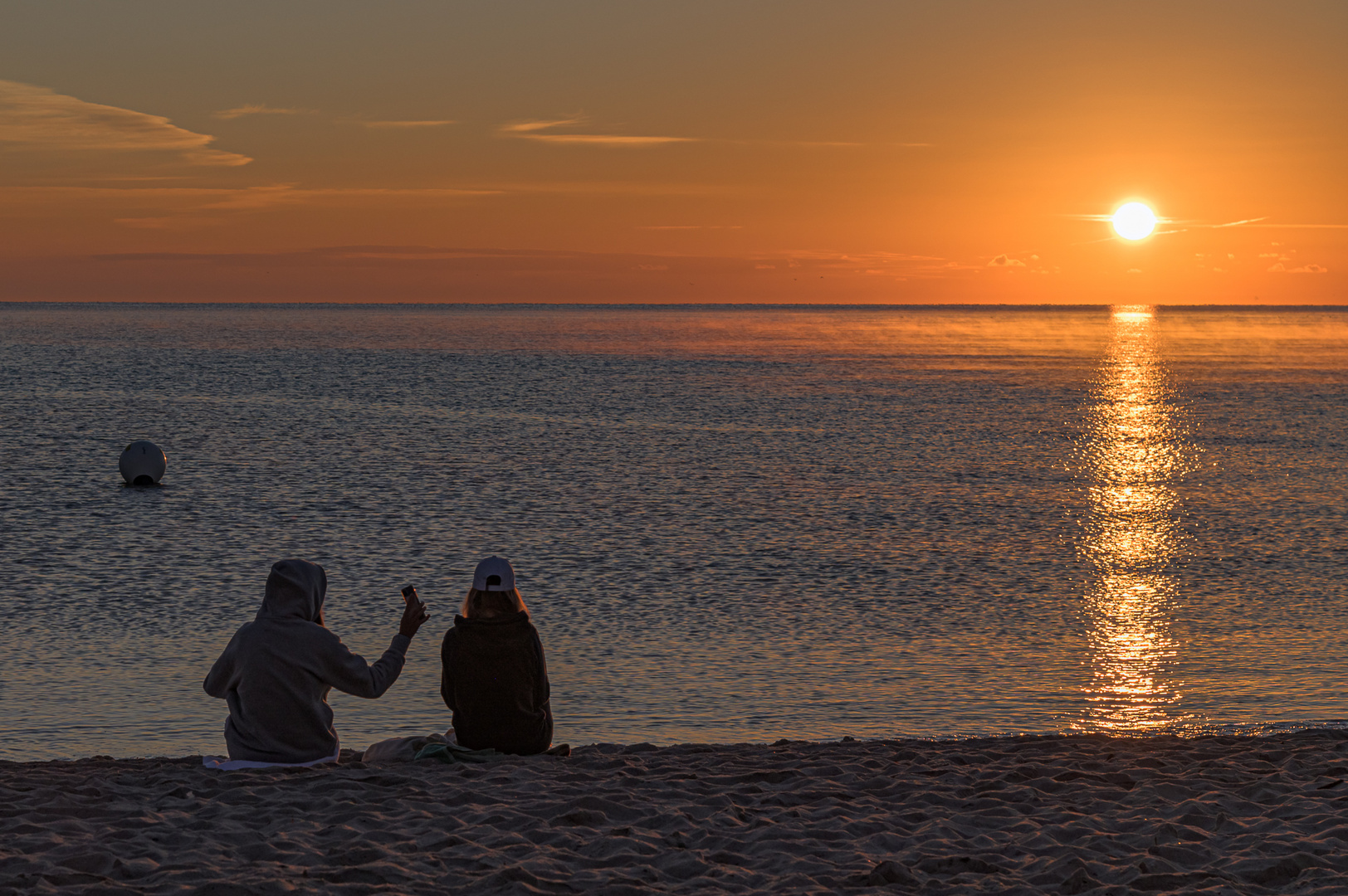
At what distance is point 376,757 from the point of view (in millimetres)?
8133

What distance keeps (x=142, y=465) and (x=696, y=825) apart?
73.0 ft

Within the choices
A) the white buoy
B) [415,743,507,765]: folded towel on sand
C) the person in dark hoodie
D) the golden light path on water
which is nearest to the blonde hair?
the person in dark hoodie

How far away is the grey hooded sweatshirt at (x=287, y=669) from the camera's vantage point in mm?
7348

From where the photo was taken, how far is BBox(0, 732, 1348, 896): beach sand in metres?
6.02

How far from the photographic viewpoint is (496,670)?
26.0 feet

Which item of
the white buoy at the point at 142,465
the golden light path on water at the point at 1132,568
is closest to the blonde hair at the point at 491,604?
the golden light path on water at the point at 1132,568

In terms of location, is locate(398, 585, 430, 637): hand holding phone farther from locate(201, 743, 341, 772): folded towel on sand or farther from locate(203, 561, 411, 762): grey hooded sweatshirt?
locate(201, 743, 341, 772): folded towel on sand

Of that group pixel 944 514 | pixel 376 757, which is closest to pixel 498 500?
pixel 944 514

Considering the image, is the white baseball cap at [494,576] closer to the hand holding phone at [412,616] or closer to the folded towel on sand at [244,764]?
the hand holding phone at [412,616]

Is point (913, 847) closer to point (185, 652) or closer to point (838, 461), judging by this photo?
point (185, 652)

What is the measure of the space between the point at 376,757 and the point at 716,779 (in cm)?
228

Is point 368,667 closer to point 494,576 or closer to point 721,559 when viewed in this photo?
point 494,576

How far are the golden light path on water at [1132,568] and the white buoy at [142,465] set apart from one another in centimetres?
1901

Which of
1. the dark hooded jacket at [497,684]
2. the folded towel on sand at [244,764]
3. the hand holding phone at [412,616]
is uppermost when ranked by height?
the hand holding phone at [412,616]
